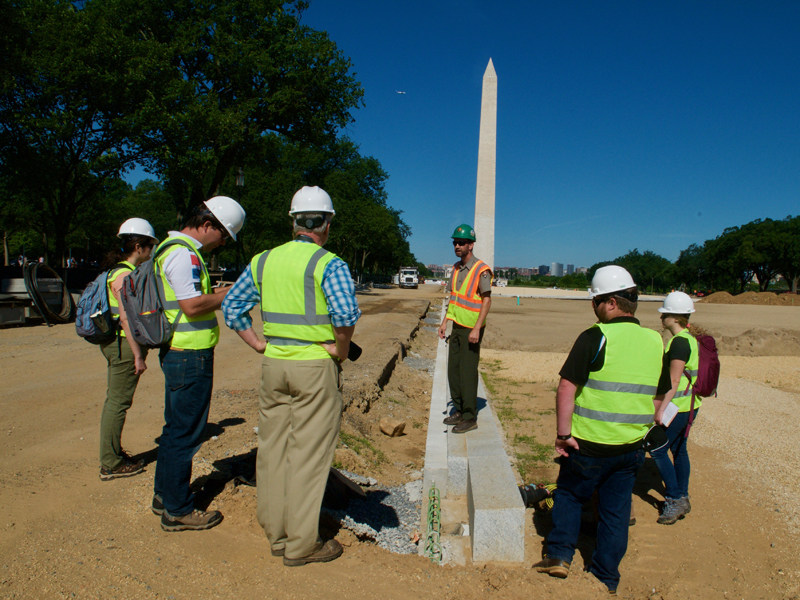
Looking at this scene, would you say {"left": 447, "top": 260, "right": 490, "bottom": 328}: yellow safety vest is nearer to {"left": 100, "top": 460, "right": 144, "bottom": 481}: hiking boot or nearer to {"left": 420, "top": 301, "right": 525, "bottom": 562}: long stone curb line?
{"left": 420, "top": 301, "right": 525, "bottom": 562}: long stone curb line

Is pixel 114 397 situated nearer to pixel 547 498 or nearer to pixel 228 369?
pixel 547 498

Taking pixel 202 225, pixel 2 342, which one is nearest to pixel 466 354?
pixel 202 225

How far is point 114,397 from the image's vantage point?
149 inches

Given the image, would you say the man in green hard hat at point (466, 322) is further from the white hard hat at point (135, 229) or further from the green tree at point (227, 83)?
the green tree at point (227, 83)

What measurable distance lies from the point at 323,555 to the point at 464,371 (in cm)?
258

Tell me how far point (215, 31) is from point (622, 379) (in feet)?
74.0

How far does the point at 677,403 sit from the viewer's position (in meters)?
3.98

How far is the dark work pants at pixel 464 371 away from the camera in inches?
201

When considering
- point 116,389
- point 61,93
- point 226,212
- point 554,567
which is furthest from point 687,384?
point 61,93

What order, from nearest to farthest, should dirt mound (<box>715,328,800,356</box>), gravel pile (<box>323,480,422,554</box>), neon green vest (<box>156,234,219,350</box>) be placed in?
neon green vest (<box>156,234,219,350</box>) → gravel pile (<box>323,480,422,554</box>) → dirt mound (<box>715,328,800,356</box>)

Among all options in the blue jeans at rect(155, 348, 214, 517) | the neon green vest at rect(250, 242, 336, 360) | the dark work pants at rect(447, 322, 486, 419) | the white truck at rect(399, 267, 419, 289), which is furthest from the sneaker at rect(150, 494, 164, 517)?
the white truck at rect(399, 267, 419, 289)

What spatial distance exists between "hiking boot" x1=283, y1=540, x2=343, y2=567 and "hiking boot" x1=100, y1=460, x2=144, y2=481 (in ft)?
5.85

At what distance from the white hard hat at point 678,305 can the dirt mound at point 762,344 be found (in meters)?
12.2

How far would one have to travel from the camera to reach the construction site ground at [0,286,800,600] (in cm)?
273
